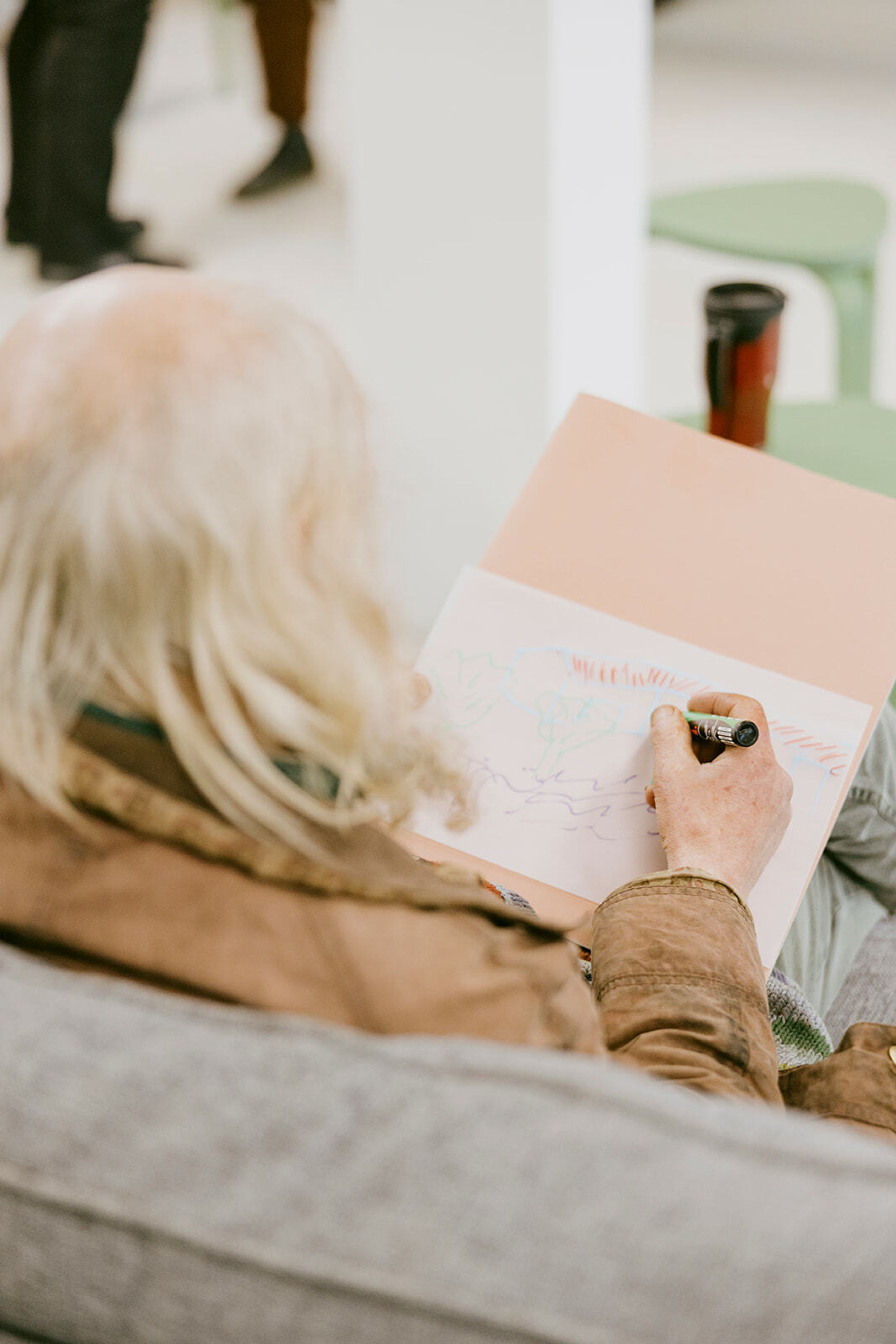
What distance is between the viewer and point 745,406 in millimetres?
1377

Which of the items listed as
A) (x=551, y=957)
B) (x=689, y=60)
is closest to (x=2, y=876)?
(x=551, y=957)

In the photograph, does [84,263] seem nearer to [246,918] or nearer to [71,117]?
[71,117]

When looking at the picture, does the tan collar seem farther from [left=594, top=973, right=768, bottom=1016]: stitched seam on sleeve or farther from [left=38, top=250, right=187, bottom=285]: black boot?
[left=38, top=250, right=187, bottom=285]: black boot

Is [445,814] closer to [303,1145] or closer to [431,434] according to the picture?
[303,1145]

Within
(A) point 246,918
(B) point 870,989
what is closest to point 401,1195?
(A) point 246,918

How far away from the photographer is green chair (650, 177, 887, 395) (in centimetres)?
190

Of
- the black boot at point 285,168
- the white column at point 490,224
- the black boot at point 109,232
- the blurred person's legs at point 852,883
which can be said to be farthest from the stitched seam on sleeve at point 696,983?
→ the black boot at point 285,168

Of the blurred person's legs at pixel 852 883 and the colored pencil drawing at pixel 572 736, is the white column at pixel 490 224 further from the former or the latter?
the blurred person's legs at pixel 852 883

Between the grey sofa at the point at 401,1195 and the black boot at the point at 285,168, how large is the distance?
353 cm

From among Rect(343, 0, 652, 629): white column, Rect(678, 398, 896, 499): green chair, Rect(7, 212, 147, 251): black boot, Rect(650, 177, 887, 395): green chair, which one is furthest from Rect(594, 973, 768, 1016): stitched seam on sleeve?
Rect(7, 212, 147, 251): black boot

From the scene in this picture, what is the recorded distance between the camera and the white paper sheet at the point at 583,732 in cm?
94

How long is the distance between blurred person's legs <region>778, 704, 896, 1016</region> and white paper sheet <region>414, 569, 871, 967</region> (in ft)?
0.32

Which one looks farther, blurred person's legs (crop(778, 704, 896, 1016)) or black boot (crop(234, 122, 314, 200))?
black boot (crop(234, 122, 314, 200))

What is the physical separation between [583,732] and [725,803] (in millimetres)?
156
